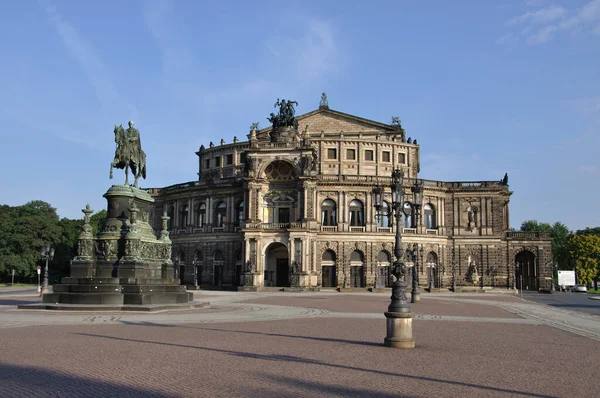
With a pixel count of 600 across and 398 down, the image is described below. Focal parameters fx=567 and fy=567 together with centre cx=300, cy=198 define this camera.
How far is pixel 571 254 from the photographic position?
108625 mm

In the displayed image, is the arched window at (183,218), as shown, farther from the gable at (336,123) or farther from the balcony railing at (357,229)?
the balcony railing at (357,229)

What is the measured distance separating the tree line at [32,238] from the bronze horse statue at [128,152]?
5461cm

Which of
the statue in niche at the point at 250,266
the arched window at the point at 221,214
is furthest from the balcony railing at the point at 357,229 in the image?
the arched window at the point at 221,214

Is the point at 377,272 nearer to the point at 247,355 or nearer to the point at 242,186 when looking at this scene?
the point at 242,186

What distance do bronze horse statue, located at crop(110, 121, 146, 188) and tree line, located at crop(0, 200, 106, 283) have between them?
5461 cm

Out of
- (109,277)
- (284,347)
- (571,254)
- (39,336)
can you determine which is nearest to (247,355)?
(284,347)

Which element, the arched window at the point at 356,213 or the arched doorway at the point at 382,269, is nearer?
the arched doorway at the point at 382,269

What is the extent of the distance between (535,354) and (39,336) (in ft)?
44.8

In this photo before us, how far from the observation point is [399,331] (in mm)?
15461

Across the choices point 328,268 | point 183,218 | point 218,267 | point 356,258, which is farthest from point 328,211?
point 183,218

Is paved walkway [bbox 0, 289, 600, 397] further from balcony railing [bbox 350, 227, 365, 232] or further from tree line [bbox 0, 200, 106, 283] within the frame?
tree line [bbox 0, 200, 106, 283]

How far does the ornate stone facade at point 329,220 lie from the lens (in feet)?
222

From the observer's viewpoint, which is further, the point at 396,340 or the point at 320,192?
the point at 320,192

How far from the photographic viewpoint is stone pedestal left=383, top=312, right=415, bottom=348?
15.3m
